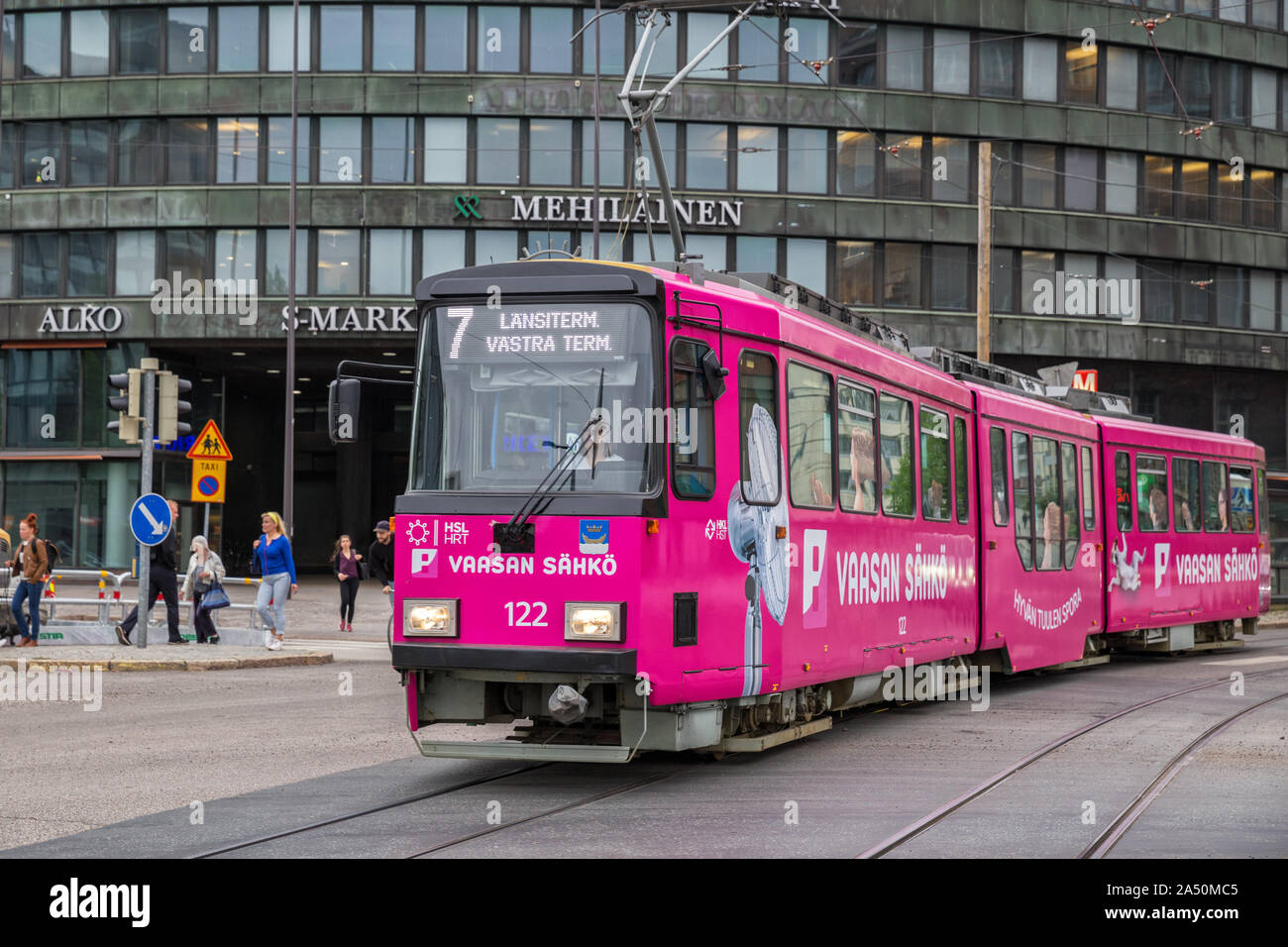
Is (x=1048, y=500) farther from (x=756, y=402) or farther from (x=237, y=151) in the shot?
(x=237, y=151)

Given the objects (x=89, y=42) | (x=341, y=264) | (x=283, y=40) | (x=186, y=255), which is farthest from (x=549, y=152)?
(x=89, y=42)

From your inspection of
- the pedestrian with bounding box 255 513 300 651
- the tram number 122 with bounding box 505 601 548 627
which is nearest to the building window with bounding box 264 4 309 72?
the pedestrian with bounding box 255 513 300 651

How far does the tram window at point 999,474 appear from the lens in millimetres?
15461

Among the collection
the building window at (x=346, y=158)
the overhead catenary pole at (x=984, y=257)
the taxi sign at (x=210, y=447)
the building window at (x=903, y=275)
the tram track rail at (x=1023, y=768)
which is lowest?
the tram track rail at (x=1023, y=768)

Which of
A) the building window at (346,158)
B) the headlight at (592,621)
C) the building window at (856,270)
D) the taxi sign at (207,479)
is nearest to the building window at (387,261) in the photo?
the building window at (346,158)

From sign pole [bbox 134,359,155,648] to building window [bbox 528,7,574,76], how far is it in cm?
2291

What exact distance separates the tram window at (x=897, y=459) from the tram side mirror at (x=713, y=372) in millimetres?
3244

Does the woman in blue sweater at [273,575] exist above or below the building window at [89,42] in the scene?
below

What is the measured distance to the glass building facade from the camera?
3944 centimetres

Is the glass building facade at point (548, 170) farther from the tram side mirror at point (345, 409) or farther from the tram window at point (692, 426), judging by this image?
the tram window at point (692, 426)

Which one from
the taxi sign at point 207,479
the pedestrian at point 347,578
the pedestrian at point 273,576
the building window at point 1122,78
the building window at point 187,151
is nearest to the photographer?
the pedestrian at point 273,576

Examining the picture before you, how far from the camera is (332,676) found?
17.7m

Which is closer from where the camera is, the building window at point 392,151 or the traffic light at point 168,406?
the traffic light at point 168,406
